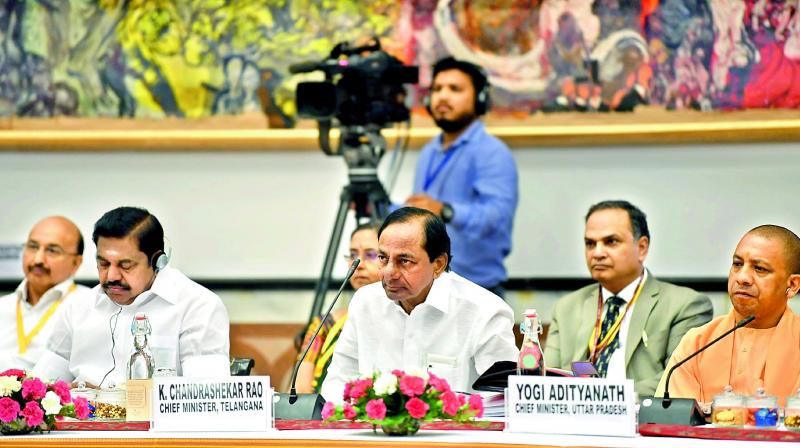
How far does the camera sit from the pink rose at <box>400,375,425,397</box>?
10.4 feet

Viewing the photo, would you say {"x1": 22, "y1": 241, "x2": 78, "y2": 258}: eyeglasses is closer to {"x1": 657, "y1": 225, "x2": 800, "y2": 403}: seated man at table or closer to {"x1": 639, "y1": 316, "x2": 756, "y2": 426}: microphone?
{"x1": 657, "y1": 225, "x2": 800, "y2": 403}: seated man at table

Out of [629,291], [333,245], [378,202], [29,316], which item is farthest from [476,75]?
[29,316]

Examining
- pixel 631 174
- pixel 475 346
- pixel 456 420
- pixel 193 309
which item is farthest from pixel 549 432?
pixel 631 174

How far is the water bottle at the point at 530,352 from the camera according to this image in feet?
11.2

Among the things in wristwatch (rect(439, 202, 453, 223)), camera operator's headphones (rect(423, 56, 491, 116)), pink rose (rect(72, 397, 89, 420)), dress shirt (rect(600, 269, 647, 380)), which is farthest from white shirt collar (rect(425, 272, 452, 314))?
camera operator's headphones (rect(423, 56, 491, 116))

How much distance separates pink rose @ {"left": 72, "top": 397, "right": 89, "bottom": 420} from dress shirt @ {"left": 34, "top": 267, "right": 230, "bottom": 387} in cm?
59

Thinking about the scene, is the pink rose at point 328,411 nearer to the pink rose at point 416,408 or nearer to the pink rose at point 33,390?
the pink rose at point 416,408

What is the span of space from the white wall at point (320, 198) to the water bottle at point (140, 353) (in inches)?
119

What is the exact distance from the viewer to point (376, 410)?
313 centimetres

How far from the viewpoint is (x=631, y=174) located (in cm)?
640

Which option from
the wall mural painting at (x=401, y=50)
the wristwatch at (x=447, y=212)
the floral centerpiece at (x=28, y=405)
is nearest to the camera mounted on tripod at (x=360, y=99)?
the wristwatch at (x=447, y=212)

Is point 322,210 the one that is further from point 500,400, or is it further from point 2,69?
point 500,400

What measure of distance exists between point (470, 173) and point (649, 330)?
54.5 inches

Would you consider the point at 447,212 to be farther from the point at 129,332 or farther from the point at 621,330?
the point at 129,332
